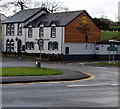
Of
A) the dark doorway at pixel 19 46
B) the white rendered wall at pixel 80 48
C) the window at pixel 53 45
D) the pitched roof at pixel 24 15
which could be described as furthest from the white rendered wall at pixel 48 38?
the pitched roof at pixel 24 15

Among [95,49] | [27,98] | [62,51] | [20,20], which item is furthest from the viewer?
[20,20]

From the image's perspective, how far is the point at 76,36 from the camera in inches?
2076

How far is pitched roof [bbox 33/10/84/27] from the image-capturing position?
5200 centimetres

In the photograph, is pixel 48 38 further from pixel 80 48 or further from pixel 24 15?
pixel 24 15

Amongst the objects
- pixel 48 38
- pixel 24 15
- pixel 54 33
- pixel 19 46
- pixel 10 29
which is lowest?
pixel 19 46

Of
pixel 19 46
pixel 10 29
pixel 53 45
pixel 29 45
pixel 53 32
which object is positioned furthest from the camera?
pixel 10 29

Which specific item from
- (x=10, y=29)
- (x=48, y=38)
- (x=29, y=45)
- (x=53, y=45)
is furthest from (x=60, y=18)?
(x=10, y=29)

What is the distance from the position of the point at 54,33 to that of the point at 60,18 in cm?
305

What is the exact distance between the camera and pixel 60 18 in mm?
54000

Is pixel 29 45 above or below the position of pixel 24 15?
below

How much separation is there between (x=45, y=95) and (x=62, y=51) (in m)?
37.2

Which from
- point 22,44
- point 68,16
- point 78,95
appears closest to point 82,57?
point 68,16

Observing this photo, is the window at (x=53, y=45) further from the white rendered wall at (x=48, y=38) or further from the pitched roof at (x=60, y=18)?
the pitched roof at (x=60, y=18)

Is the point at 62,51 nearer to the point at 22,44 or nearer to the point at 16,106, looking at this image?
the point at 22,44
